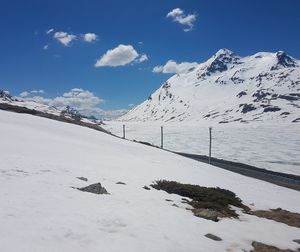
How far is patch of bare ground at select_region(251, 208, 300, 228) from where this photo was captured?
1611cm

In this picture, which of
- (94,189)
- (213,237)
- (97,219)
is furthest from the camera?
(94,189)

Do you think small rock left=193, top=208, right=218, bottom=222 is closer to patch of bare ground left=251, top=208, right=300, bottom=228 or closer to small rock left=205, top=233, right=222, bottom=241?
small rock left=205, top=233, right=222, bottom=241

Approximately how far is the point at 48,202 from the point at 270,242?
7211mm

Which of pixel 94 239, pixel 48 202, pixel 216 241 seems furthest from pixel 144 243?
pixel 48 202

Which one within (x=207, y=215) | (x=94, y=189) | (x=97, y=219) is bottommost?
(x=207, y=215)

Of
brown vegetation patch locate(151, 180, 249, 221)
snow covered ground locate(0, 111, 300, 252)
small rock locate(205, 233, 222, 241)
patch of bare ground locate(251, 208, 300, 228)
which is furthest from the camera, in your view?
patch of bare ground locate(251, 208, 300, 228)

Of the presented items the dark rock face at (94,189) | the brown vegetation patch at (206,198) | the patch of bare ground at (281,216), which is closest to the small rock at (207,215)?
the brown vegetation patch at (206,198)

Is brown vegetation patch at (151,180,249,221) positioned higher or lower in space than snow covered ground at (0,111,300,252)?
lower

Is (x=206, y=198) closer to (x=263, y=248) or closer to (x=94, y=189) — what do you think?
(x=94, y=189)

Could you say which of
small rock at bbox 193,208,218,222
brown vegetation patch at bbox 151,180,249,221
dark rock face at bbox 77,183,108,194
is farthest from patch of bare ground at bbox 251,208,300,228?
dark rock face at bbox 77,183,108,194

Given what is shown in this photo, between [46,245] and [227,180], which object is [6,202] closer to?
[46,245]

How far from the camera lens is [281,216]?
56.0 feet

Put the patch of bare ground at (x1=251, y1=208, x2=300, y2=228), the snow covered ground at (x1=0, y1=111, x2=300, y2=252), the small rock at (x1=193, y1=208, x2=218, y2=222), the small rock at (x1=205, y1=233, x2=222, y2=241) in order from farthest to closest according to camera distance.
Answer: the patch of bare ground at (x1=251, y1=208, x2=300, y2=228) → the small rock at (x1=193, y1=208, x2=218, y2=222) → the small rock at (x1=205, y1=233, x2=222, y2=241) → the snow covered ground at (x1=0, y1=111, x2=300, y2=252)

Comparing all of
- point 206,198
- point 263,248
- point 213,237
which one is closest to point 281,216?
point 206,198
